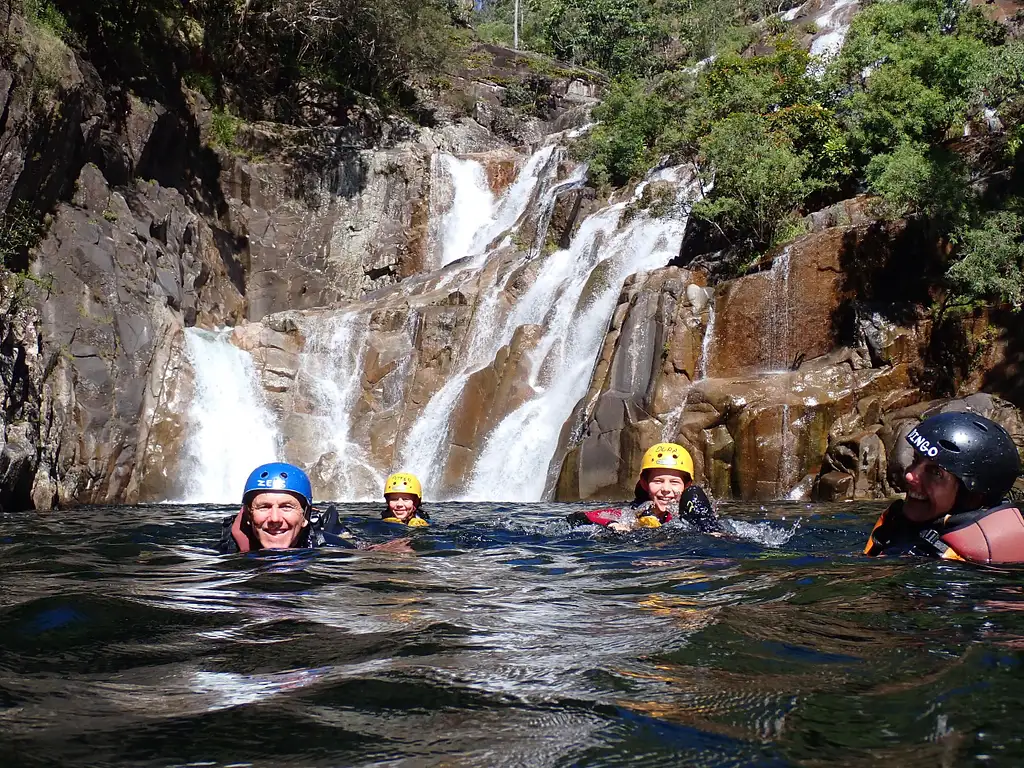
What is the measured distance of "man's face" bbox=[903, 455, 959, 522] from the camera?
15.7 feet

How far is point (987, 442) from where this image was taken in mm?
4629

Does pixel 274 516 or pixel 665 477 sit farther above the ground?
pixel 665 477

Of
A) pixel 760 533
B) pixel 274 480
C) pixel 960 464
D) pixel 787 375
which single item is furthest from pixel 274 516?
pixel 787 375

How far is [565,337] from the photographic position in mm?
20750

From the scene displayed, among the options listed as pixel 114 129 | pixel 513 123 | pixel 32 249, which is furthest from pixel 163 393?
pixel 513 123

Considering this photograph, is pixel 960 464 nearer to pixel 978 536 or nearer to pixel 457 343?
pixel 978 536

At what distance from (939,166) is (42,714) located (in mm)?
18047

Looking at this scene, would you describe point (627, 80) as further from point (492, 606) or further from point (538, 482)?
point (492, 606)

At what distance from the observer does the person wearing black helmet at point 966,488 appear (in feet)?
15.1

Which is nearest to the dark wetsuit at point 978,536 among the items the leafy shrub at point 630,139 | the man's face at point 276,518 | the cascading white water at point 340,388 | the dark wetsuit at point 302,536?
the man's face at point 276,518

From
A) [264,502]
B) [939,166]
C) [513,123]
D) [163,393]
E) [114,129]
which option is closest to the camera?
[264,502]

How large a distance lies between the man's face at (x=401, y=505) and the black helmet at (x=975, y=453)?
6117mm

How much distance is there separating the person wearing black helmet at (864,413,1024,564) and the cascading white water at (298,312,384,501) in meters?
16.4

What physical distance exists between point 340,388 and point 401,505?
13.5 m
